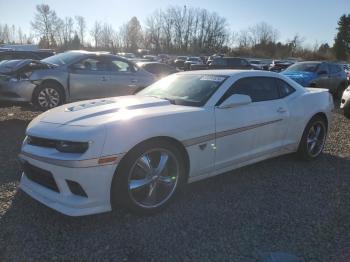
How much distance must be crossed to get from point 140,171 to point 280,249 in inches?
56.5

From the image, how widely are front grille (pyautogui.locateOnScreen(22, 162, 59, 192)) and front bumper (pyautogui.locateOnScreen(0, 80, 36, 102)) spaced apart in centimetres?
453

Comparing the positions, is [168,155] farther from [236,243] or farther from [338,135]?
[338,135]

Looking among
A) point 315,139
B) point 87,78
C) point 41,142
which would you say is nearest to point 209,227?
point 41,142

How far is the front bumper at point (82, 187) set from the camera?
3203 millimetres

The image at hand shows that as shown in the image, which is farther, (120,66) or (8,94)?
(120,66)

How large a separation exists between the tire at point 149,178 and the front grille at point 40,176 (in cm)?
58

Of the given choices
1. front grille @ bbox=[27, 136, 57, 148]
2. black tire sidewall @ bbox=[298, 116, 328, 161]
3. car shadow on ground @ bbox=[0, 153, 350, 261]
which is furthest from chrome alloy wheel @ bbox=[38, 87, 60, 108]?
black tire sidewall @ bbox=[298, 116, 328, 161]

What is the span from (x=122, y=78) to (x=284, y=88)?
5.07m

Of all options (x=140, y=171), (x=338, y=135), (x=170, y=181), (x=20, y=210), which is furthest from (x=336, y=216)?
(x=338, y=135)

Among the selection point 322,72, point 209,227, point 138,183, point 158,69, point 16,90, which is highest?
point 158,69

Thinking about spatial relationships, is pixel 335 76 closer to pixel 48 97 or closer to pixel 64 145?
pixel 48 97

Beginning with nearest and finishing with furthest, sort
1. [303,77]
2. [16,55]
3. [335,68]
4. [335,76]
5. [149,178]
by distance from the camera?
1. [149,178]
2. [303,77]
3. [16,55]
4. [335,76]
5. [335,68]

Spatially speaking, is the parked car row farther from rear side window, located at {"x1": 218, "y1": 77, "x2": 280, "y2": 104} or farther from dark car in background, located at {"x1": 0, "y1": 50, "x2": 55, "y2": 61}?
dark car in background, located at {"x1": 0, "y1": 50, "x2": 55, "y2": 61}

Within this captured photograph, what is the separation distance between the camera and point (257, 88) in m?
4.90
